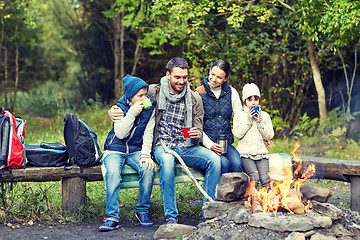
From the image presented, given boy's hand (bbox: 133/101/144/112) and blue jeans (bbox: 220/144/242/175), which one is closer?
boy's hand (bbox: 133/101/144/112)

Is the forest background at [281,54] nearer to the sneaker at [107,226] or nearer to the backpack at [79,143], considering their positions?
the backpack at [79,143]

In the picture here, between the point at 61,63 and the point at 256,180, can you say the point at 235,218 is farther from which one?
the point at 61,63

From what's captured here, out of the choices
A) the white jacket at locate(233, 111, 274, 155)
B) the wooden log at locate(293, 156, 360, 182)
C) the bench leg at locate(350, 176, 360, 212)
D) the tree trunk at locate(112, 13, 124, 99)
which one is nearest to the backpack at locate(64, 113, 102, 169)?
the white jacket at locate(233, 111, 274, 155)

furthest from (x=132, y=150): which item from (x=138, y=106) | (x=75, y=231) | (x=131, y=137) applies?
(x=75, y=231)

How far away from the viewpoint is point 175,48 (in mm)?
13711

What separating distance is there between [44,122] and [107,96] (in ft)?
11.0

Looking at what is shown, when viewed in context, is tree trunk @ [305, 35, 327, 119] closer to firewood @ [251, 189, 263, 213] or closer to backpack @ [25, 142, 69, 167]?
firewood @ [251, 189, 263, 213]

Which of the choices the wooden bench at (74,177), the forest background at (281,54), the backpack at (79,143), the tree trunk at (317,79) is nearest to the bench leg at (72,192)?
the wooden bench at (74,177)

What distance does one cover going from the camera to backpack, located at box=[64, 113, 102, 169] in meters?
5.49

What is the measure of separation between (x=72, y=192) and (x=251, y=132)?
212 cm

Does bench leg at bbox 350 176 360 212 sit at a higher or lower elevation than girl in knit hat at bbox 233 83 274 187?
lower

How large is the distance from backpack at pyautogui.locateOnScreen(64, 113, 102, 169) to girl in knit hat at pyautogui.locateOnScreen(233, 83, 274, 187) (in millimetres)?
1600

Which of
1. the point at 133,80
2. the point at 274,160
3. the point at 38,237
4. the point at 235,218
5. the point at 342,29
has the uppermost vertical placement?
the point at 342,29

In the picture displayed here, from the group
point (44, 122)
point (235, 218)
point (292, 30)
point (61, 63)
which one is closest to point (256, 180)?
point (235, 218)
